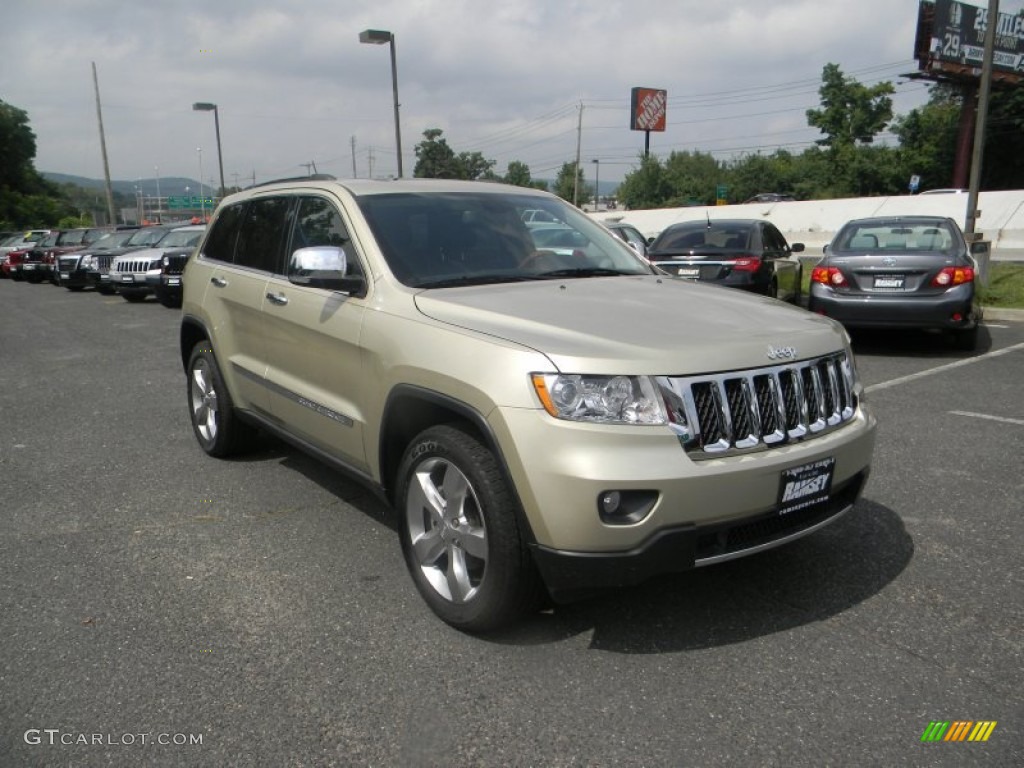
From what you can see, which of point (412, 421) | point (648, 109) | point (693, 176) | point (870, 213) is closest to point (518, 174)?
point (693, 176)

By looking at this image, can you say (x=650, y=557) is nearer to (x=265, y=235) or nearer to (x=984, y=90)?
(x=265, y=235)

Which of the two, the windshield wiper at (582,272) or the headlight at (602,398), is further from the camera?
the windshield wiper at (582,272)

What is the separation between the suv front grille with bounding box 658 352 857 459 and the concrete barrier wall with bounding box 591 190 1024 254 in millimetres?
23257

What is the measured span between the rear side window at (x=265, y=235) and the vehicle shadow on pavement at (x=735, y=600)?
2547 millimetres

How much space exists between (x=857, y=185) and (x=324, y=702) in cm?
6693

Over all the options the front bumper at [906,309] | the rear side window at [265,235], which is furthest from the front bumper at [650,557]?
the front bumper at [906,309]

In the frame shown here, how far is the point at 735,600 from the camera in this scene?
11.4 ft

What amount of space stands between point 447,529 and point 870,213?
30415 millimetres

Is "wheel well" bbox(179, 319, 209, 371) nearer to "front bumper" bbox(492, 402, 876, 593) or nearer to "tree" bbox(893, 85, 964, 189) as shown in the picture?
"front bumper" bbox(492, 402, 876, 593)

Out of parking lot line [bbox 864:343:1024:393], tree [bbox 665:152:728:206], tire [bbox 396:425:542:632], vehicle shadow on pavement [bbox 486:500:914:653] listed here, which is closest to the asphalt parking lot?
vehicle shadow on pavement [bbox 486:500:914:653]

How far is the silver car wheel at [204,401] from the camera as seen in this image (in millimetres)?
5527

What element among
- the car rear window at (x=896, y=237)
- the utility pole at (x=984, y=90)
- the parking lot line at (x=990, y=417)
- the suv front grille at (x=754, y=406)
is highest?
the utility pole at (x=984, y=90)

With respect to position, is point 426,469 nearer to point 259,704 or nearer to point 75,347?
point 259,704

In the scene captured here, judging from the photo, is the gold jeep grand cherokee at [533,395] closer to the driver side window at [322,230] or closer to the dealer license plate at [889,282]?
the driver side window at [322,230]
